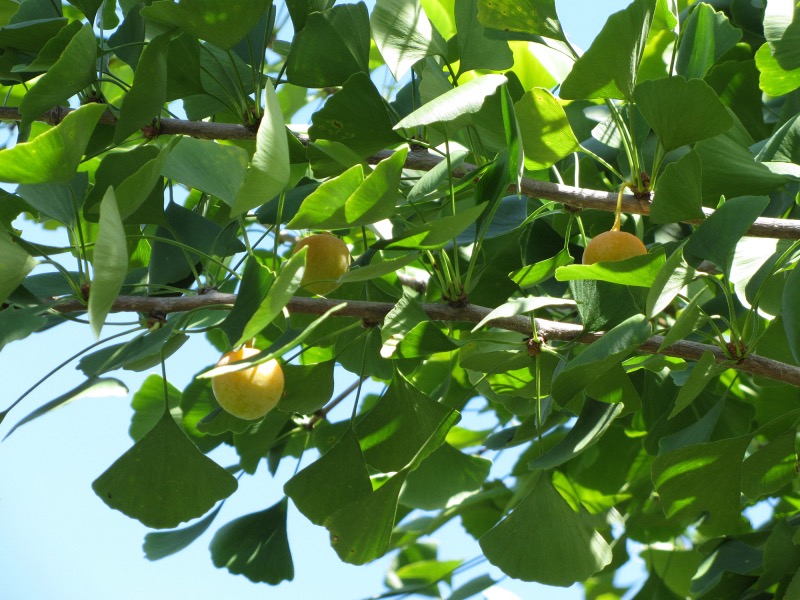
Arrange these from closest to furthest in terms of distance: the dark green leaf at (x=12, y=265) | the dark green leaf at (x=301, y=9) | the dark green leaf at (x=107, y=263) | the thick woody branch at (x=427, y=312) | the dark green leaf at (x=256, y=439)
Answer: the dark green leaf at (x=107, y=263), the dark green leaf at (x=12, y=265), the thick woody branch at (x=427, y=312), the dark green leaf at (x=301, y=9), the dark green leaf at (x=256, y=439)

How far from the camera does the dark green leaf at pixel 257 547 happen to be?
1.10 meters

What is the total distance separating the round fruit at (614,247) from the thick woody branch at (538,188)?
51 mm

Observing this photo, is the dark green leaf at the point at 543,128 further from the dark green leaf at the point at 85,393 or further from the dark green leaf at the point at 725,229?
the dark green leaf at the point at 85,393

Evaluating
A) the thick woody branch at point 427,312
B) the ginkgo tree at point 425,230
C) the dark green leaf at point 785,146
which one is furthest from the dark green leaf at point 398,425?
the dark green leaf at point 785,146

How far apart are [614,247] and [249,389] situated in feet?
1.11

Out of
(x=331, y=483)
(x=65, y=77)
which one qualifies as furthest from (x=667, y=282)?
(x=65, y=77)

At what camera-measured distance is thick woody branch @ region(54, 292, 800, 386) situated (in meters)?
0.74

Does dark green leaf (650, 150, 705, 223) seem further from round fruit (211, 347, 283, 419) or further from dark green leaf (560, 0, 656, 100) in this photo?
round fruit (211, 347, 283, 419)

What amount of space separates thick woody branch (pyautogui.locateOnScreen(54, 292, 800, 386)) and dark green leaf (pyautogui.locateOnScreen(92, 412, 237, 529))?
0.14 metres

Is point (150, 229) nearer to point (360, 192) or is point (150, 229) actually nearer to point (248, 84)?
point (248, 84)

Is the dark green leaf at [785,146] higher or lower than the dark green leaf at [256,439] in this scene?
higher

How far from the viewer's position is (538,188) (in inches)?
31.4

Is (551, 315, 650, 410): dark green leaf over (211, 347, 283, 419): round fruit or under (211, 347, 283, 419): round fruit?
under

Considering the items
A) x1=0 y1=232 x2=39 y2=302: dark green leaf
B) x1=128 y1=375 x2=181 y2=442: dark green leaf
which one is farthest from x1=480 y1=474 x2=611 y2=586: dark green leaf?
x1=128 y1=375 x2=181 y2=442: dark green leaf
